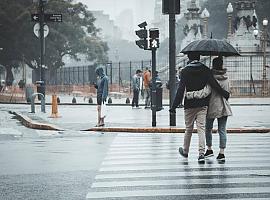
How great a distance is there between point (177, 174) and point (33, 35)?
55.2m

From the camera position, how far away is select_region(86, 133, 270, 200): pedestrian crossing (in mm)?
7715

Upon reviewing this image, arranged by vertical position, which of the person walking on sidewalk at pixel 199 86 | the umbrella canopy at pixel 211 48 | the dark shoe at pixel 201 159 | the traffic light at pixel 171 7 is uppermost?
the traffic light at pixel 171 7

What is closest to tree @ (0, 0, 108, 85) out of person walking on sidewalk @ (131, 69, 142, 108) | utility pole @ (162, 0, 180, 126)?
person walking on sidewalk @ (131, 69, 142, 108)

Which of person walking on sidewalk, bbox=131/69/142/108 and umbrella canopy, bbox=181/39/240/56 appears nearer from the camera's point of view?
umbrella canopy, bbox=181/39/240/56

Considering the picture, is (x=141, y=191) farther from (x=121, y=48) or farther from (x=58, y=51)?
(x=121, y=48)

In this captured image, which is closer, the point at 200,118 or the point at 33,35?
the point at 200,118

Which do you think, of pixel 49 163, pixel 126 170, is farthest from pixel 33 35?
pixel 126 170

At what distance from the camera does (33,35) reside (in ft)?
206

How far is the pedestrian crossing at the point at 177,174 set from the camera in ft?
25.3

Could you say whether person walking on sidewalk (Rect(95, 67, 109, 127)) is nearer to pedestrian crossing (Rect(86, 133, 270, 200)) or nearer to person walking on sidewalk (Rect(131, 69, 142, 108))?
pedestrian crossing (Rect(86, 133, 270, 200))

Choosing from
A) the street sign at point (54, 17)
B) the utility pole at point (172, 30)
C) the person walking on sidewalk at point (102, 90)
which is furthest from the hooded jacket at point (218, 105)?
the street sign at point (54, 17)

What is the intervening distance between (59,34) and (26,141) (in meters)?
51.4

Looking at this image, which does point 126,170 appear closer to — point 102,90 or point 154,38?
point 102,90

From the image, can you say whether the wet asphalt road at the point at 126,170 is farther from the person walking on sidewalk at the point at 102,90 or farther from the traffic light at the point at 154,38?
the traffic light at the point at 154,38
